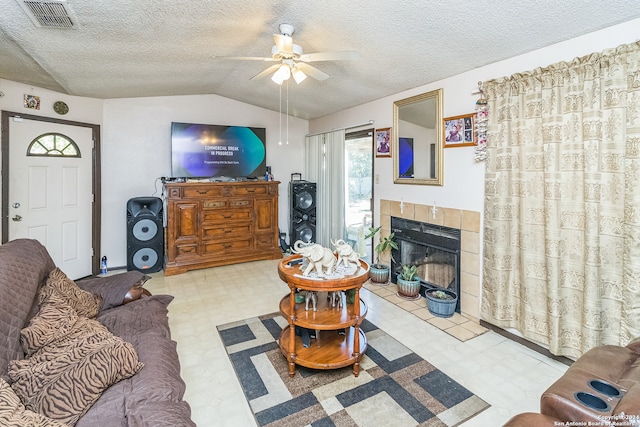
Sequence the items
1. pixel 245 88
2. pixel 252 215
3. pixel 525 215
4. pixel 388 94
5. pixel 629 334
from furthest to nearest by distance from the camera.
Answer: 1. pixel 252 215
2. pixel 245 88
3. pixel 388 94
4. pixel 525 215
5. pixel 629 334

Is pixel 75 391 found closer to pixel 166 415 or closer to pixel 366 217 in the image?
pixel 166 415

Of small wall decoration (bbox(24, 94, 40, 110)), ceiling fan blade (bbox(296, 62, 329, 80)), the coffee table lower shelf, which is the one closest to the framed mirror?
ceiling fan blade (bbox(296, 62, 329, 80))

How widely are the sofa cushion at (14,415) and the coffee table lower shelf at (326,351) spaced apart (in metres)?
1.34

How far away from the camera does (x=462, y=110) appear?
299 cm

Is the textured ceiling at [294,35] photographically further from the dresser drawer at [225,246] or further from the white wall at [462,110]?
the dresser drawer at [225,246]

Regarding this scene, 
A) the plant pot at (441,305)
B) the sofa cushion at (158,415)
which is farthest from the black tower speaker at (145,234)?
the plant pot at (441,305)

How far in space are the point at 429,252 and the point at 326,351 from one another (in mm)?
1797

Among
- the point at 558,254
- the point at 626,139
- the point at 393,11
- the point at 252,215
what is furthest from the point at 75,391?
the point at 252,215

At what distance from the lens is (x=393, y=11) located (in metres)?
2.04

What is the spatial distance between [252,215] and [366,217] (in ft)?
5.50

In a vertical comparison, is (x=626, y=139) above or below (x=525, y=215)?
above

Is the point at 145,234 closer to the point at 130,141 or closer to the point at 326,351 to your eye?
the point at 130,141

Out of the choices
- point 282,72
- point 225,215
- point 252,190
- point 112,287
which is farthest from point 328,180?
point 112,287

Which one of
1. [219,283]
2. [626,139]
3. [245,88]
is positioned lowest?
[219,283]
